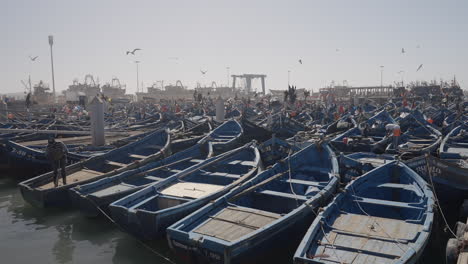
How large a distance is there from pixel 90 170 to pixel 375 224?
10.6 meters

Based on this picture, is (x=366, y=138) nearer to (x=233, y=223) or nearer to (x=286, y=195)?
(x=286, y=195)

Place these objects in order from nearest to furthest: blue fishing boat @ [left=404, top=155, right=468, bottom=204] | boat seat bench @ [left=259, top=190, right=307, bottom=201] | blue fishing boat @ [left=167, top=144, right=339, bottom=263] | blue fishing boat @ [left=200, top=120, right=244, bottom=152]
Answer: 1. blue fishing boat @ [left=167, top=144, right=339, bottom=263]
2. boat seat bench @ [left=259, top=190, right=307, bottom=201]
3. blue fishing boat @ [left=404, top=155, right=468, bottom=204]
4. blue fishing boat @ [left=200, top=120, right=244, bottom=152]

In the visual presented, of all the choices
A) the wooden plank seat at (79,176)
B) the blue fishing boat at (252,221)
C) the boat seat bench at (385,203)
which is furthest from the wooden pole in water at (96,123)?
the boat seat bench at (385,203)

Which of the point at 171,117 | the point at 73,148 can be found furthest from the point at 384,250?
the point at 171,117

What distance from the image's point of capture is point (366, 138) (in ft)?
58.5

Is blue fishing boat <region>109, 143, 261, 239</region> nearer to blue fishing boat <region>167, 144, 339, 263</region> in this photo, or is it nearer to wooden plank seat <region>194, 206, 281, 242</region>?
blue fishing boat <region>167, 144, 339, 263</region>

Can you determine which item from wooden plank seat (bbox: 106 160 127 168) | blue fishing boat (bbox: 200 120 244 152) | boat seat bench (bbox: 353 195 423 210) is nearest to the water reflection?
wooden plank seat (bbox: 106 160 127 168)

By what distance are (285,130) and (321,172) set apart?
1186 centimetres

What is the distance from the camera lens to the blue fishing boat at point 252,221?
25.1 ft

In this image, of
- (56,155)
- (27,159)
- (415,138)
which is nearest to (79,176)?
(56,155)

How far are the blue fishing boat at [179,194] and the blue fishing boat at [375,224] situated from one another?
3438 millimetres

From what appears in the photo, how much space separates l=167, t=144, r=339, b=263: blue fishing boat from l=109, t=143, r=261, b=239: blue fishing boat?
2.25 feet

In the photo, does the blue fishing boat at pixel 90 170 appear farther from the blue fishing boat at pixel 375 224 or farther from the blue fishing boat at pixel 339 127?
the blue fishing boat at pixel 339 127

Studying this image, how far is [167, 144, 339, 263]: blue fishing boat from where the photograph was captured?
7.66m
